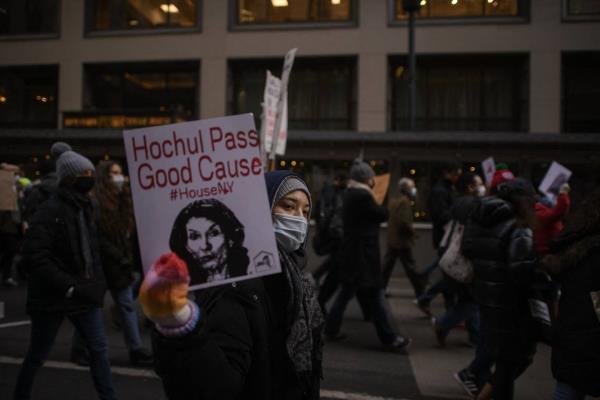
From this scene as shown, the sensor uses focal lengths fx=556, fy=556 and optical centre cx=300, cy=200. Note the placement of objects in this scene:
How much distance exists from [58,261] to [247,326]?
2.57 metres

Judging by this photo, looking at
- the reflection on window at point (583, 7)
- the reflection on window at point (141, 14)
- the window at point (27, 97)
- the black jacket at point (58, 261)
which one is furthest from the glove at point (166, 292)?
the window at point (27, 97)

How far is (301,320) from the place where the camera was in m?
1.93

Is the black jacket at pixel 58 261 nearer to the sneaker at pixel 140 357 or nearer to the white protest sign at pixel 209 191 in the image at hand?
the sneaker at pixel 140 357

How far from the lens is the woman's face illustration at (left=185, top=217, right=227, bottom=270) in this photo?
1661 mm

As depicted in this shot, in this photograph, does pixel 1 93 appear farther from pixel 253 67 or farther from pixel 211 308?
pixel 211 308

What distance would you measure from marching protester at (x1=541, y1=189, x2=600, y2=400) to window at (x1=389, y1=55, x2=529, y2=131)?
46.3 ft

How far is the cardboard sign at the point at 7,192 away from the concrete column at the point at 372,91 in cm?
959

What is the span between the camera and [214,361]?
5.25 feet

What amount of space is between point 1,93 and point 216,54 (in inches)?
314

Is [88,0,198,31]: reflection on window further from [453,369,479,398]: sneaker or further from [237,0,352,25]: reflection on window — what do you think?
[453,369,479,398]: sneaker

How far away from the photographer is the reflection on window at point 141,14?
17688mm

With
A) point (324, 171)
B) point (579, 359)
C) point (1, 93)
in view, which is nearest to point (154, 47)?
point (1, 93)

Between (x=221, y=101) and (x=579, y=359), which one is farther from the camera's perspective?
(x=221, y=101)

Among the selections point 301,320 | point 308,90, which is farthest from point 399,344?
point 308,90
